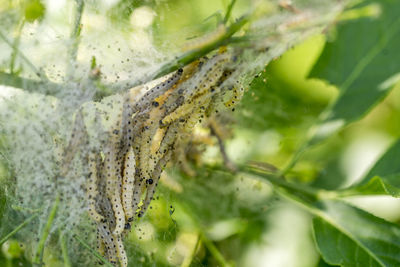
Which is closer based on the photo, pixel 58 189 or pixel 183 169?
pixel 58 189

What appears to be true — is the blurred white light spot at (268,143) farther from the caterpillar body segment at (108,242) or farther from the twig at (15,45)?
the twig at (15,45)

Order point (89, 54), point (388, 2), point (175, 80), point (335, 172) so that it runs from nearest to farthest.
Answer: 1. point (175, 80)
2. point (89, 54)
3. point (388, 2)
4. point (335, 172)

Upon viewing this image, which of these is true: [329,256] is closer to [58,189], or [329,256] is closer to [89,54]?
[58,189]

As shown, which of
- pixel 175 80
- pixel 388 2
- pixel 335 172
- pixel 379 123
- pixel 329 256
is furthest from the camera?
pixel 379 123

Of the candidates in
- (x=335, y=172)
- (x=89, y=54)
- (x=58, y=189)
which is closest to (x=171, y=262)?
(x=58, y=189)

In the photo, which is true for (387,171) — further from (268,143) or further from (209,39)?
(209,39)

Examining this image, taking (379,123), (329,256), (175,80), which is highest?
(379,123)

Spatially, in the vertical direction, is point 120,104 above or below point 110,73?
below
